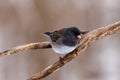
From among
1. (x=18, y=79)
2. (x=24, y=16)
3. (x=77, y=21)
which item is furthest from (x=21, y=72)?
(x=77, y=21)

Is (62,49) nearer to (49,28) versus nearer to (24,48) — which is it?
(24,48)

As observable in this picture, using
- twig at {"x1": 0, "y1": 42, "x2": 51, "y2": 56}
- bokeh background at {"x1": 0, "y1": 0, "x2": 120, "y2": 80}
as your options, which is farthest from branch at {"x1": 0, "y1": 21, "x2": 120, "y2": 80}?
bokeh background at {"x1": 0, "y1": 0, "x2": 120, "y2": 80}

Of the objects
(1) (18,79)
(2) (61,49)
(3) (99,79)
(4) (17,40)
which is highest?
(2) (61,49)

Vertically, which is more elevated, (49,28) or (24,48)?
(24,48)

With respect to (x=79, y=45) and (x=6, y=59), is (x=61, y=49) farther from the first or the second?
(x=6, y=59)

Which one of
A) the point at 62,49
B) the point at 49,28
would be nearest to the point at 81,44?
the point at 62,49
